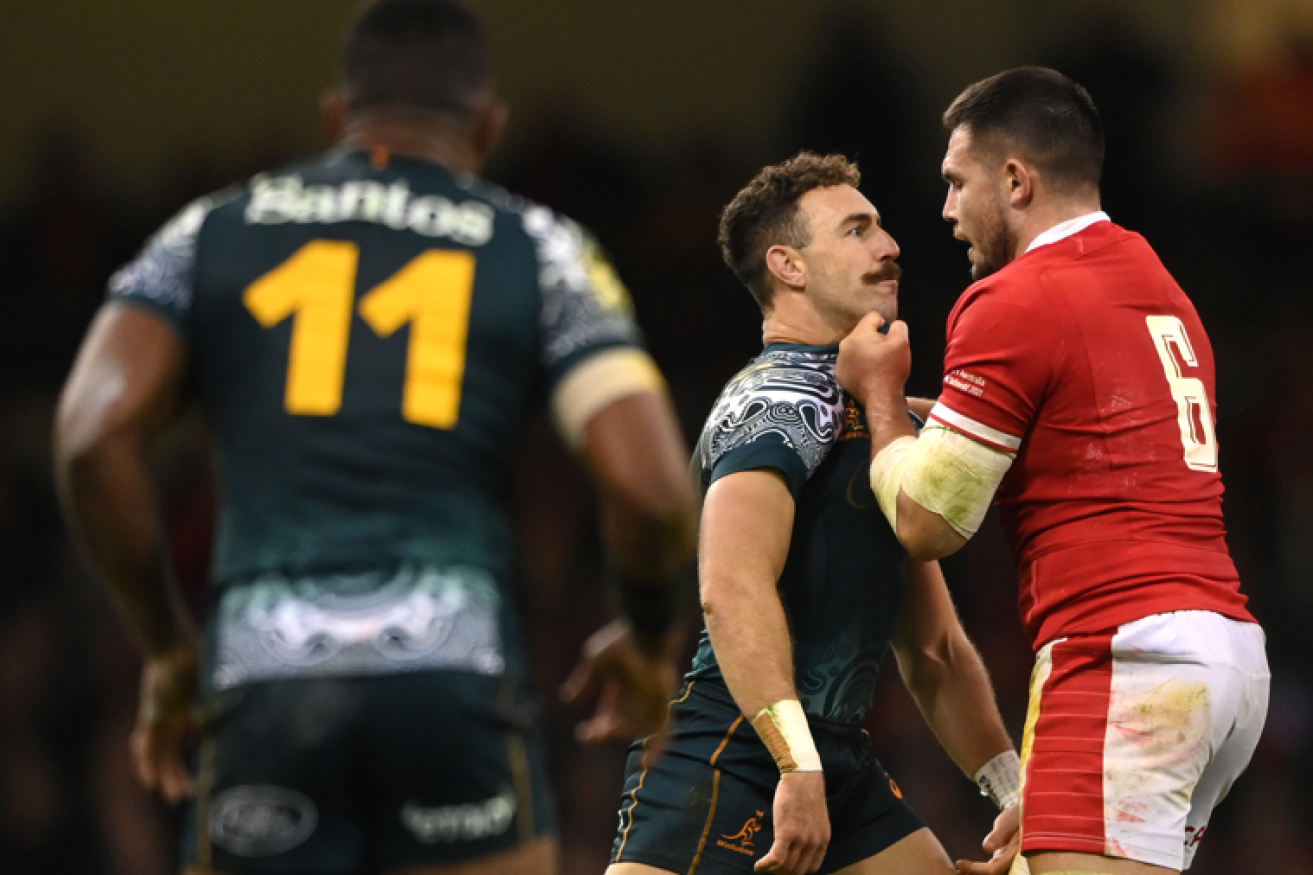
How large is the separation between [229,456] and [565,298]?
0.60 meters

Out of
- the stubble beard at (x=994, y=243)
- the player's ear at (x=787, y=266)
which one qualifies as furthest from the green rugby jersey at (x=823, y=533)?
the stubble beard at (x=994, y=243)

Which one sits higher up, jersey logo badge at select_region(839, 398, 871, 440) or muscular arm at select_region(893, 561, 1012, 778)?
jersey logo badge at select_region(839, 398, 871, 440)

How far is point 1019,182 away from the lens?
3818 millimetres

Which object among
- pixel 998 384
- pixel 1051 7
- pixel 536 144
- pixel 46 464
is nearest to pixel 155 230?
pixel 46 464

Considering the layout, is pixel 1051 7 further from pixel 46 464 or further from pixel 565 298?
→ pixel 565 298

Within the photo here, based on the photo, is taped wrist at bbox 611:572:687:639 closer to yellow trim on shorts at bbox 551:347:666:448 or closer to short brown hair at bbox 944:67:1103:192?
yellow trim on shorts at bbox 551:347:666:448

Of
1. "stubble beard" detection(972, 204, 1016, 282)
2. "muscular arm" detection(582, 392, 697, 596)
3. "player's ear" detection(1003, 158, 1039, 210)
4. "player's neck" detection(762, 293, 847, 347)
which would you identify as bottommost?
"muscular arm" detection(582, 392, 697, 596)

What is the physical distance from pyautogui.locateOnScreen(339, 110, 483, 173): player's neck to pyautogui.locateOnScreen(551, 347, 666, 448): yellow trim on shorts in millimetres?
443

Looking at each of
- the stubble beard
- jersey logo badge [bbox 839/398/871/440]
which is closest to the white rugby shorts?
jersey logo badge [bbox 839/398/871/440]

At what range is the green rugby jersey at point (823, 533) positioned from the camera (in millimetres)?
3828

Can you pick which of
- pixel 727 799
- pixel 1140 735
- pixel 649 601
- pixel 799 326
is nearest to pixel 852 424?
pixel 799 326

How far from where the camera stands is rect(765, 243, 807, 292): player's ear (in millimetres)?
4281

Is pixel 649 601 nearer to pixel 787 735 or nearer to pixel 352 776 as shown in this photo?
pixel 352 776

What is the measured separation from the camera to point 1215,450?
3613 millimetres
